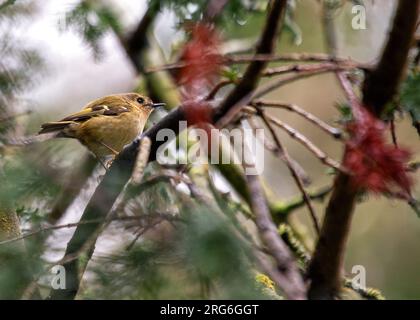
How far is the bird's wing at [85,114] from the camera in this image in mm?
3463

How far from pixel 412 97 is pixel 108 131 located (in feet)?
5.57

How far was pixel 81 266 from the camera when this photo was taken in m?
2.11

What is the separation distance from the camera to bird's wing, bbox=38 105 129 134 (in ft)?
11.4

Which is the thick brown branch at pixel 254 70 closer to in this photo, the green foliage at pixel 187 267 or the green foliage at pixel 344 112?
the green foliage at pixel 344 112

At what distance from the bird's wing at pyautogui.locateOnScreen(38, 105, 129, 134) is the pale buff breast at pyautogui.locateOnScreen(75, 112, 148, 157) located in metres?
0.03

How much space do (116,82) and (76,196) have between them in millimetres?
2307

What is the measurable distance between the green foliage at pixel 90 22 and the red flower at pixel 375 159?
70.3 inches

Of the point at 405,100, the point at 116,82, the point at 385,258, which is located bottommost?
the point at 385,258

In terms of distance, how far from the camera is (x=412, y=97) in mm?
2521

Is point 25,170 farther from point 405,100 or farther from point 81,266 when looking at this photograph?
point 405,100

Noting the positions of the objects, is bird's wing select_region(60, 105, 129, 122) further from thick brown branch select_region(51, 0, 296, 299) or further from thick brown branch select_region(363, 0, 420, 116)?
thick brown branch select_region(363, 0, 420, 116)

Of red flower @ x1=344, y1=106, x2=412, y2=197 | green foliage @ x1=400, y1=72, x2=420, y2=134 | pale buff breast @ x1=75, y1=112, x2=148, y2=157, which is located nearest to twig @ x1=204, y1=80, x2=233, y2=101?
green foliage @ x1=400, y1=72, x2=420, y2=134

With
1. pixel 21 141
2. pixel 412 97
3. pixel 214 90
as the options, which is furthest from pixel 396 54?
pixel 21 141
